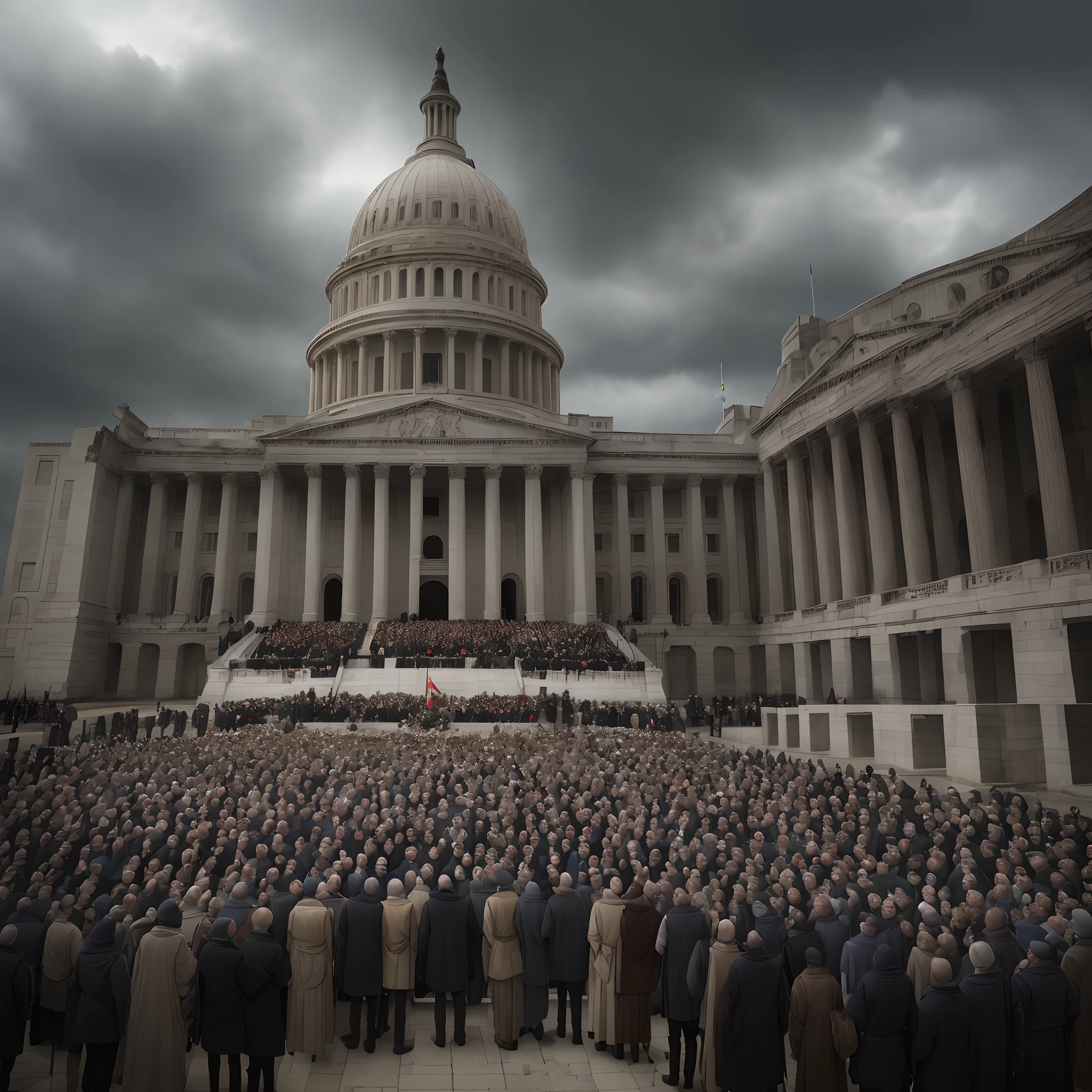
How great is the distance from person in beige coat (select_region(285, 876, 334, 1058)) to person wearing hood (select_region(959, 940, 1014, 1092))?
6.79m

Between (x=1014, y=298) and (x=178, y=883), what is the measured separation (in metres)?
36.4

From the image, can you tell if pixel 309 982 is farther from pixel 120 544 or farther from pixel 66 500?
pixel 120 544

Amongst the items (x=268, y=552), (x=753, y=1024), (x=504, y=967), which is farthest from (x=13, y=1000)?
(x=268, y=552)

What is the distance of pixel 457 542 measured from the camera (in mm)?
54344

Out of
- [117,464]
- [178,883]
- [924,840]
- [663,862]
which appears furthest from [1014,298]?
[117,464]

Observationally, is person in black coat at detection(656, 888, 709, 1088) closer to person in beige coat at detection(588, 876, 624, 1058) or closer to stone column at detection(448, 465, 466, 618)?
person in beige coat at detection(588, 876, 624, 1058)

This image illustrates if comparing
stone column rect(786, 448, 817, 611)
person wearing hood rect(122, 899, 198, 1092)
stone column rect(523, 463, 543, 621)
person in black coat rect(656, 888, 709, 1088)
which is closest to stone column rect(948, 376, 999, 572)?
stone column rect(786, 448, 817, 611)

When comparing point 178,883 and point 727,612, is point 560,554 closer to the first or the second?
point 727,612

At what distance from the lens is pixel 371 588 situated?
194 ft

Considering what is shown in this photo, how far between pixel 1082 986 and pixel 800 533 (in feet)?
140

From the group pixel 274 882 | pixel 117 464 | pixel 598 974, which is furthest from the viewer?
pixel 117 464

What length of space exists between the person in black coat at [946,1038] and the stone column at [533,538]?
46.0 m

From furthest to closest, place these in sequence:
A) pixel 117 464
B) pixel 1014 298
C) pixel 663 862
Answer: pixel 117 464
pixel 1014 298
pixel 663 862

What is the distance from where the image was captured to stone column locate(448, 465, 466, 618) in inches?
2132
